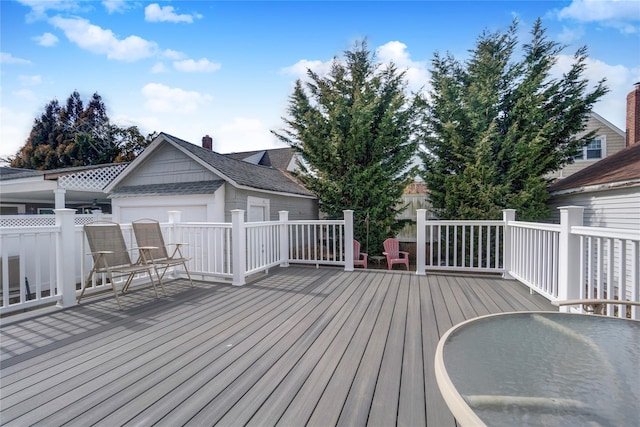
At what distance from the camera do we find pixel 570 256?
2898 mm

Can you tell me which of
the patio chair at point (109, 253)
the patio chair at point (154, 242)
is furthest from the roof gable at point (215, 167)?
the patio chair at point (109, 253)

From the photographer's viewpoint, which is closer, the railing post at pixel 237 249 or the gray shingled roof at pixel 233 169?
the railing post at pixel 237 249

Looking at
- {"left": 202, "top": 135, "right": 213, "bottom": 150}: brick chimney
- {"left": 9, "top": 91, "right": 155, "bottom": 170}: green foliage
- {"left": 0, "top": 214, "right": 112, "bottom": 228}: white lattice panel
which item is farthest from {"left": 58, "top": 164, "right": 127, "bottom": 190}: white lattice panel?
{"left": 9, "top": 91, "right": 155, "bottom": 170}: green foliage

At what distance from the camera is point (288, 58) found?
7566 millimetres

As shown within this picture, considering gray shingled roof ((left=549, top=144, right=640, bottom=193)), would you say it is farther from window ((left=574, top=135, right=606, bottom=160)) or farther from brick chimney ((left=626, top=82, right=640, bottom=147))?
window ((left=574, top=135, right=606, bottom=160))

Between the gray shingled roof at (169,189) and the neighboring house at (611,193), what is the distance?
27.3ft

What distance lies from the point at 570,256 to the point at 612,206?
15.1 feet

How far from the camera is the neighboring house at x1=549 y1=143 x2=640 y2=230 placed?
5.36 m

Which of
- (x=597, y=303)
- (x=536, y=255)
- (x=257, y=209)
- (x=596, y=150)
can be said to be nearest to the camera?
(x=597, y=303)

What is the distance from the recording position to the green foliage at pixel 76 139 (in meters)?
21.9

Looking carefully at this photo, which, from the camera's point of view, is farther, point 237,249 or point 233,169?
point 233,169

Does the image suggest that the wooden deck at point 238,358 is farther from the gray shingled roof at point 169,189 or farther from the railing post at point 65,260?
the gray shingled roof at point 169,189

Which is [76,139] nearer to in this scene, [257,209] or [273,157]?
[273,157]

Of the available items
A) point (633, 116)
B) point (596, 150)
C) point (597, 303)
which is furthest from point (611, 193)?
point (596, 150)
